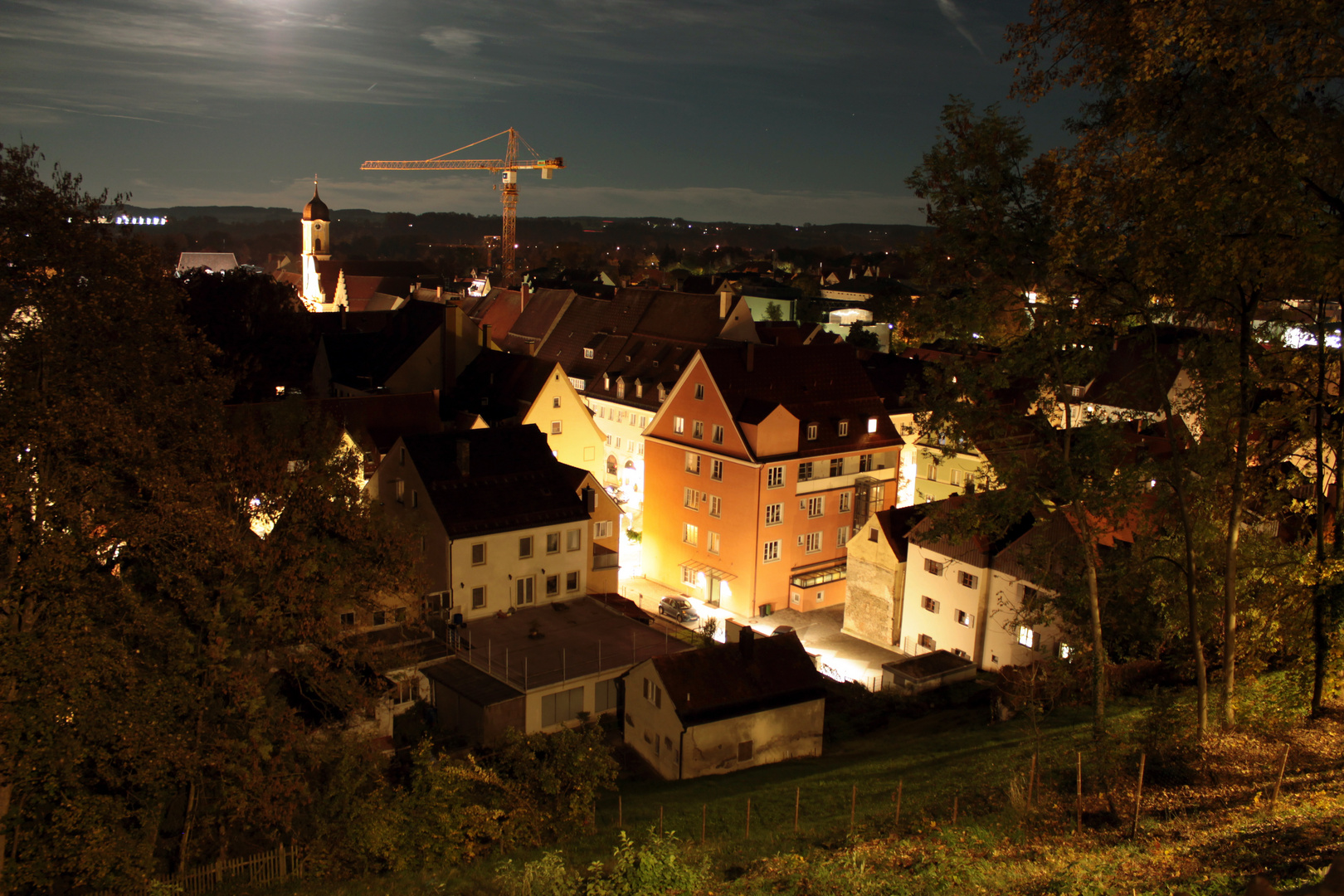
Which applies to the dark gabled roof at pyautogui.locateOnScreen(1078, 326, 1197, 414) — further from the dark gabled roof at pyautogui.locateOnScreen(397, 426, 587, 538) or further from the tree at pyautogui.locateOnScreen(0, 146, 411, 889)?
the dark gabled roof at pyautogui.locateOnScreen(397, 426, 587, 538)

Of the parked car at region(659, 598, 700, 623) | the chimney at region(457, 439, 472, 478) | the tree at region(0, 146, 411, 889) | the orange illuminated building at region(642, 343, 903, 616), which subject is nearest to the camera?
the tree at region(0, 146, 411, 889)

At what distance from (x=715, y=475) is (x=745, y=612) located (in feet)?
20.3

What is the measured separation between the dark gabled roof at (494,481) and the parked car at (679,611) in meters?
7.19

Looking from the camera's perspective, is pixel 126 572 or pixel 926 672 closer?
pixel 126 572

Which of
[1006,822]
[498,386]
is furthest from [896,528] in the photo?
[498,386]

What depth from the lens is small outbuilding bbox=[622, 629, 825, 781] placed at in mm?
26000

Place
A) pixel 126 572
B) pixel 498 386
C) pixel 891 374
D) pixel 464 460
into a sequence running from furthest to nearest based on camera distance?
pixel 891 374 < pixel 498 386 < pixel 464 460 < pixel 126 572

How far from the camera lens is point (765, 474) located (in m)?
40.1

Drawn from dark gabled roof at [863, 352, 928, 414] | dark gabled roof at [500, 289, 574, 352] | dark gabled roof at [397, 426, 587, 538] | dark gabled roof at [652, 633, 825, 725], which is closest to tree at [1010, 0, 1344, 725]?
dark gabled roof at [652, 633, 825, 725]

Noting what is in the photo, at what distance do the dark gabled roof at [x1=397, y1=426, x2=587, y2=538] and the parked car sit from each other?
719 cm

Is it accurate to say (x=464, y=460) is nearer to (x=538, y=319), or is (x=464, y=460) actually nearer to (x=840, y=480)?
(x=840, y=480)

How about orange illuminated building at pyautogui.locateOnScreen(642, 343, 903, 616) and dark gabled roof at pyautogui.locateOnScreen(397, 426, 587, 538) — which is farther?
orange illuminated building at pyautogui.locateOnScreen(642, 343, 903, 616)

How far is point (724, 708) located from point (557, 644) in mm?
7116

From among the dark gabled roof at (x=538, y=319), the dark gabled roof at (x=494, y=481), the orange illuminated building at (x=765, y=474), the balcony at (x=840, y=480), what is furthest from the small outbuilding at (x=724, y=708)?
the dark gabled roof at (x=538, y=319)
